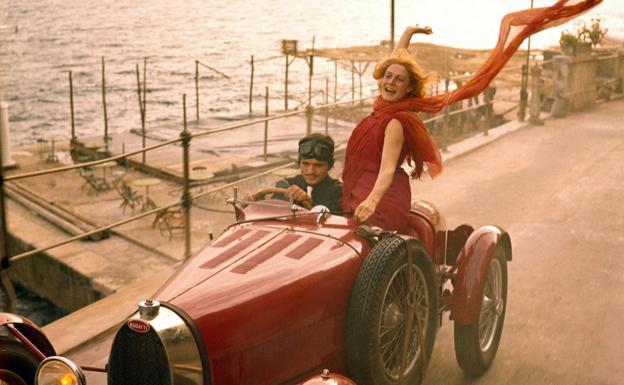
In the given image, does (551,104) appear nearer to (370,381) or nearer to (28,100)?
(370,381)

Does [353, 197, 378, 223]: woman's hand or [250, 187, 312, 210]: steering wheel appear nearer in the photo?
[353, 197, 378, 223]: woman's hand

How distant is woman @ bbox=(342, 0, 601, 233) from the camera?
4496mm

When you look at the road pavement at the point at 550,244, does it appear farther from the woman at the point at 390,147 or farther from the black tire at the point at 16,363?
the woman at the point at 390,147

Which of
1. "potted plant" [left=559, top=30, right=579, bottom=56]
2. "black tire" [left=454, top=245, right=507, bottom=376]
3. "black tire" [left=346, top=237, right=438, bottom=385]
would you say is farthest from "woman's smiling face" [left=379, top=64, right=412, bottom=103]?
"potted plant" [left=559, top=30, right=579, bottom=56]

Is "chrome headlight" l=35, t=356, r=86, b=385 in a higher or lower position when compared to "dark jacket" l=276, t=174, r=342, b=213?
lower

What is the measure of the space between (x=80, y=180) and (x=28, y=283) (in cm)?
1285

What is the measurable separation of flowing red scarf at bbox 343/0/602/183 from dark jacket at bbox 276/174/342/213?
11 centimetres

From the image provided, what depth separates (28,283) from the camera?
790 inches

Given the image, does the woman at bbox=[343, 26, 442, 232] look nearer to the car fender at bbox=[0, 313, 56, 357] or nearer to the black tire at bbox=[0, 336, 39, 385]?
the car fender at bbox=[0, 313, 56, 357]

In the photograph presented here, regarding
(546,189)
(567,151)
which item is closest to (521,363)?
(546,189)

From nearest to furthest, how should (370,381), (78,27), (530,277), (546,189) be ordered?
1. (370,381)
2. (530,277)
3. (546,189)
4. (78,27)

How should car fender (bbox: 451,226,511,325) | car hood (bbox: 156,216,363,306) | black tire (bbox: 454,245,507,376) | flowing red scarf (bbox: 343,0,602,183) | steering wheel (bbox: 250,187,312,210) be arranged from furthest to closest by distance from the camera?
black tire (bbox: 454,245,507,376), car fender (bbox: 451,226,511,325), flowing red scarf (bbox: 343,0,602,183), steering wheel (bbox: 250,187,312,210), car hood (bbox: 156,216,363,306)

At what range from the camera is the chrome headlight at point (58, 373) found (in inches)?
124

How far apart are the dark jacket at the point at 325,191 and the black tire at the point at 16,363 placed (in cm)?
185
